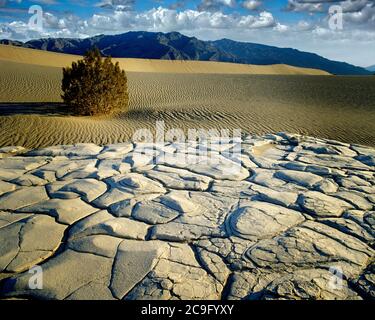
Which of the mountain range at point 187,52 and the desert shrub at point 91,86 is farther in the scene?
the mountain range at point 187,52

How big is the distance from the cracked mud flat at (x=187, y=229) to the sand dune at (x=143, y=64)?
29.4 meters

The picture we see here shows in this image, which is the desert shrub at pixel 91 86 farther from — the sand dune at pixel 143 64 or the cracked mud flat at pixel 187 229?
the sand dune at pixel 143 64

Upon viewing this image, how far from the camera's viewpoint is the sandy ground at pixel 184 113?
7.93 metres

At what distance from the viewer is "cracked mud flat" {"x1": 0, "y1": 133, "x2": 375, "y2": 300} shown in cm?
224

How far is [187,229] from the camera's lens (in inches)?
115

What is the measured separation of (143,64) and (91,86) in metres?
31.4

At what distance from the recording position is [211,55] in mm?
173375

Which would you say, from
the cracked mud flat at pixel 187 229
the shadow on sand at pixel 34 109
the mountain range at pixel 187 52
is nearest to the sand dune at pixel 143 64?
the shadow on sand at pixel 34 109

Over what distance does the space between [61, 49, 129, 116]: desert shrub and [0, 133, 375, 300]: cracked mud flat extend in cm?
562
